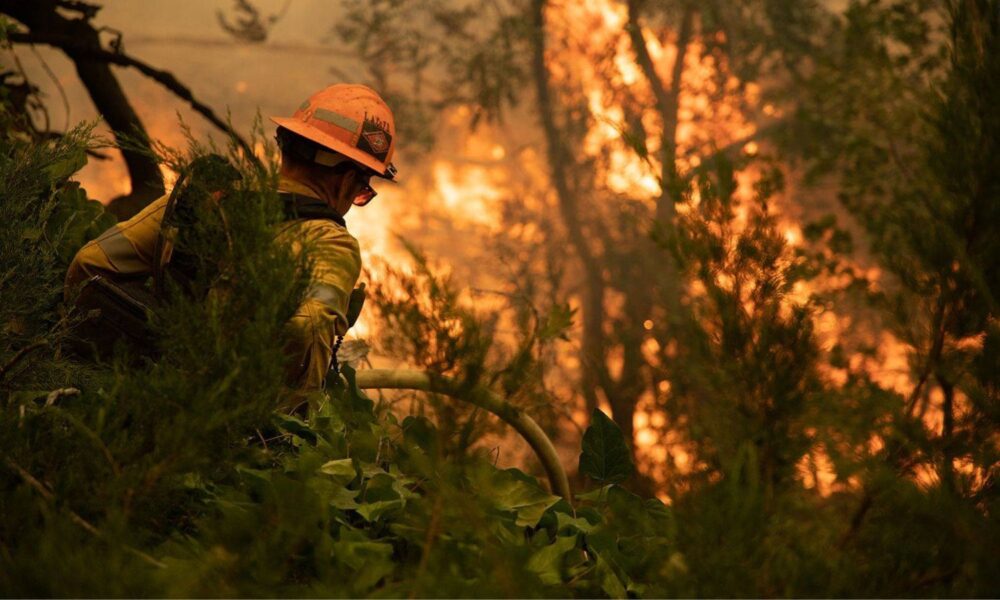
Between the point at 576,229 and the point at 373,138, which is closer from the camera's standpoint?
the point at 373,138

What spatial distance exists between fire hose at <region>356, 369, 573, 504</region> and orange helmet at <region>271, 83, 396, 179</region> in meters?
0.60

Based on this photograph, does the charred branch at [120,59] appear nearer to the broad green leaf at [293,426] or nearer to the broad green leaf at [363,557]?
the broad green leaf at [293,426]

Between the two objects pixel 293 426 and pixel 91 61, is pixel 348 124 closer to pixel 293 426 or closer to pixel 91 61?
pixel 293 426

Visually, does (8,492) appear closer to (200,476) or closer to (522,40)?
(200,476)

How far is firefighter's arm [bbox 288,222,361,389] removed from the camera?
2.05 metres

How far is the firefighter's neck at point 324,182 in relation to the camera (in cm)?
278

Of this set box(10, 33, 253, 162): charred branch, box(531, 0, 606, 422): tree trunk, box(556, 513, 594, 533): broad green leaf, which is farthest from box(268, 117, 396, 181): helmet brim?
box(531, 0, 606, 422): tree trunk

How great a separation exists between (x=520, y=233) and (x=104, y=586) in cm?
1627

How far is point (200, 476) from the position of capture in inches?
59.9

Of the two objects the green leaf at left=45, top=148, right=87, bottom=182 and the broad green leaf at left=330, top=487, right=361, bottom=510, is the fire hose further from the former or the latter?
the green leaf at left=45, top=148, right=87, bottom=182

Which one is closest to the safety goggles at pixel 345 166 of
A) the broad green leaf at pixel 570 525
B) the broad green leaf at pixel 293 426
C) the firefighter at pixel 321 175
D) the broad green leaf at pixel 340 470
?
the firefighter at pixel 321 175

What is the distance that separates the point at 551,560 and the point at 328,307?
0.84 meters

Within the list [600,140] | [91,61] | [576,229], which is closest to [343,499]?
[91,61]

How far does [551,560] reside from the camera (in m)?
1.51
